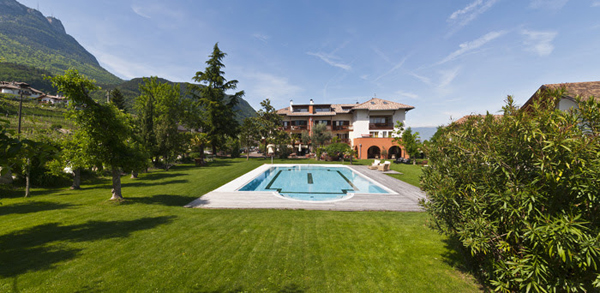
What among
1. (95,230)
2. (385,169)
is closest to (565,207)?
(95,230)

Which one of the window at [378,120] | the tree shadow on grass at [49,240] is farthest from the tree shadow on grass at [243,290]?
the window at [378,120]

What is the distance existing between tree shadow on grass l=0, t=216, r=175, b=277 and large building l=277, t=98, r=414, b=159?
119 ft

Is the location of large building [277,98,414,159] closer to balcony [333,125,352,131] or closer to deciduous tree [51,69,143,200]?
balcony [333,125,352,131]

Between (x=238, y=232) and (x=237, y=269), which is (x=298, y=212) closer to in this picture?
(x=238, y=232)

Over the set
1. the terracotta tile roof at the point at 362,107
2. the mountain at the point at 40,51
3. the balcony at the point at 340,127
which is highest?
the mountain at the point at 40,51

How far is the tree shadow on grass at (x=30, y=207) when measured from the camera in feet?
26.6

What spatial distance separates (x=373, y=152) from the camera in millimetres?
40781

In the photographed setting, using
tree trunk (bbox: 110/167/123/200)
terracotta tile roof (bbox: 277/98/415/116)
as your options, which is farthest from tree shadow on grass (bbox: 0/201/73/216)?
terracotta tile roof (bbox: 277/98/415/116)

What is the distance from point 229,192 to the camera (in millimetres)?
13234

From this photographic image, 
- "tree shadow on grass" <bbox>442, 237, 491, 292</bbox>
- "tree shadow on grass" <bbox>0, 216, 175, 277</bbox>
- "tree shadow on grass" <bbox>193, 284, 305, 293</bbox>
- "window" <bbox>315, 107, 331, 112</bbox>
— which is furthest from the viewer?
"window" <bbox>315, 107, 331, 112</bbox>

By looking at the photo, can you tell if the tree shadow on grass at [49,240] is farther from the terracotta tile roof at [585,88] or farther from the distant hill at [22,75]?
the distant hill at [22,75]

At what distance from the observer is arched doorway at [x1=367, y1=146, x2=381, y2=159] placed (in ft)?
131

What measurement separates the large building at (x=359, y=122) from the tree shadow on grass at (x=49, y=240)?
36.2m

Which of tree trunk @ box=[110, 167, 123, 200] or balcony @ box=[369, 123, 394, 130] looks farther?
balcony @ box=[369, 123, 394, 130]
